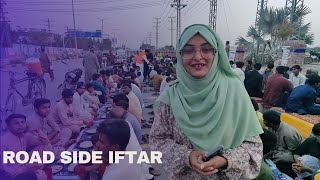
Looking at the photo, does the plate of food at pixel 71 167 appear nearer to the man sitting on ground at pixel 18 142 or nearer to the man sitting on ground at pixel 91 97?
the man sitting on ground at pixel 18 142

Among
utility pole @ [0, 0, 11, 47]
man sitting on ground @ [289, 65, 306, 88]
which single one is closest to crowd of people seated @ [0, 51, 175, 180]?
utility pole @ [0, 0, 11, 47]

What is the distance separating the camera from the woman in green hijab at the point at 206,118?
108 cm

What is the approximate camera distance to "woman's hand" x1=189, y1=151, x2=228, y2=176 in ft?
3.26

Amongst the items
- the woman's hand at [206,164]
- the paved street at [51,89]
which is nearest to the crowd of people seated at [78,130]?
the paved street at [51,89]

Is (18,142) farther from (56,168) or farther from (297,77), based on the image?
(297,77)

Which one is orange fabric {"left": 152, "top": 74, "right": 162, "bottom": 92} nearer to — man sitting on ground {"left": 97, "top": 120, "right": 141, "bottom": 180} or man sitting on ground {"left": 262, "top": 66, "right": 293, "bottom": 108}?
man sitting on ground {"left": 262, "top": 66, "right": 293, "bottom": 108}

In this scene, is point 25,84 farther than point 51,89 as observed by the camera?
No

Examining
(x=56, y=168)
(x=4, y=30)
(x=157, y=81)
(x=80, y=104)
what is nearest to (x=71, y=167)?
(x=56, y=168)

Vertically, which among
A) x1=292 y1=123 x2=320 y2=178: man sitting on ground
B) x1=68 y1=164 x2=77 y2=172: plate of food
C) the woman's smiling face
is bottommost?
x1=292 y1=123 x2=320 y2=178: man sitting on ground

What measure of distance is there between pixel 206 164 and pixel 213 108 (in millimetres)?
220

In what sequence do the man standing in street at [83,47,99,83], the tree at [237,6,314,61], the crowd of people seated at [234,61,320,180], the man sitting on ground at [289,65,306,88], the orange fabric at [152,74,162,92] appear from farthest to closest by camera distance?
the tree at [237,6,314,61]
the orange fabric at [152,74,162,92]
the man standing in street at [83,47,99,83]
the man sitting on ground at [289,65,306,88]
the crowd of people seated at [234,61,320,180]

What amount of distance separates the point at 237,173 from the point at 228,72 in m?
0.41

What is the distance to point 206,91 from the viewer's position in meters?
1.11

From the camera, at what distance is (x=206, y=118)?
109 centimetres
